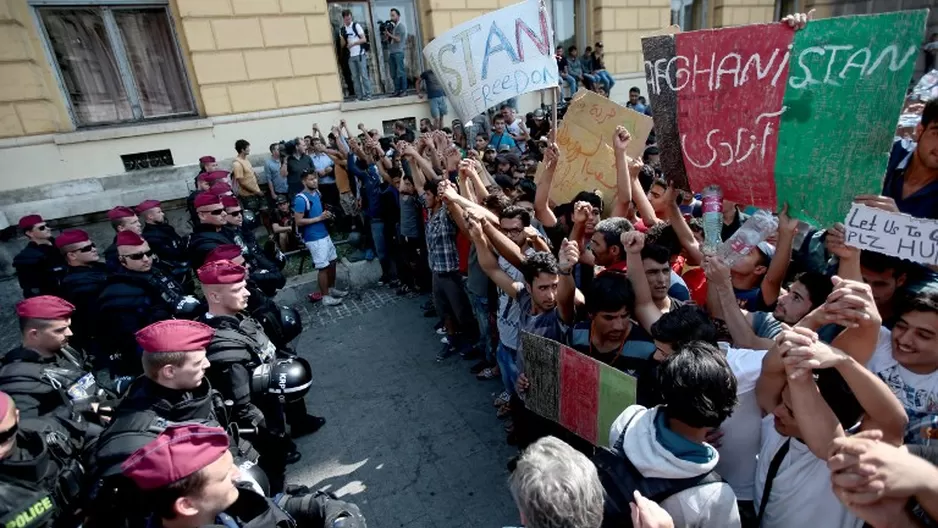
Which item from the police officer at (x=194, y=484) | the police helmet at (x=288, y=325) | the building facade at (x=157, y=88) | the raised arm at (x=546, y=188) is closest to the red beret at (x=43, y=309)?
the police helmet at (x=288, y=325)

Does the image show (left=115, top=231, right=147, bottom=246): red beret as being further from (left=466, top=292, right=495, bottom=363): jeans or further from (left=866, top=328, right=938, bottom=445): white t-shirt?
(left=866, top=328, right=938, bottom=445): white t-shirt

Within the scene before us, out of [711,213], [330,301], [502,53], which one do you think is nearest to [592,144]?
[502,53]

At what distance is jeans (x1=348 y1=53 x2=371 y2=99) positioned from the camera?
10859 mm

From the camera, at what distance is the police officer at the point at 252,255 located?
5.12m

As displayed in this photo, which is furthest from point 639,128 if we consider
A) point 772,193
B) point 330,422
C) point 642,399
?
point 330,422

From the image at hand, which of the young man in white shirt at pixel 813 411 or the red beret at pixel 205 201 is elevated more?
the red beret at pixel 205 201

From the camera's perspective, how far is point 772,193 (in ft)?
9.27

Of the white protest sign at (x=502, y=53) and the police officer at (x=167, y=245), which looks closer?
the white protest sign at (x=502, y=53)

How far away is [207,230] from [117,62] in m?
6.15

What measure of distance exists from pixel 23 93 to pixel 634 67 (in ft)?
44.3

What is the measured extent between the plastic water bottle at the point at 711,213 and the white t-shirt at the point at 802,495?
1403mm

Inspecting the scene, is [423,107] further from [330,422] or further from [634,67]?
[330,422]

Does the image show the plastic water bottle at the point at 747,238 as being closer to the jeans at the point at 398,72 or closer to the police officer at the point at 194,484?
the police officer at the point at 194,484

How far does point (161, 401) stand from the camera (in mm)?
2607
